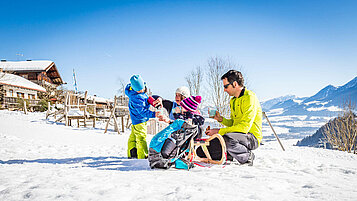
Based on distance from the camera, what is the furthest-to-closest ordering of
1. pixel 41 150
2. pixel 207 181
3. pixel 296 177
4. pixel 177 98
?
pixel 41 150
pixel 177 98
pixel 296 177
pixel 207 181

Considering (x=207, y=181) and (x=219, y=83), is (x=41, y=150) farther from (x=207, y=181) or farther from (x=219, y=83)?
(x=219, y=83)

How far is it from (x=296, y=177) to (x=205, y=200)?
1.31m

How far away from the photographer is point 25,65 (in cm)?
3125

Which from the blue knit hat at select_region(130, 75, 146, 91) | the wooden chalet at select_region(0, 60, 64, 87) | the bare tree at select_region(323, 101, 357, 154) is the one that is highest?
the wooden chalet at select_region(0, 60, 64, 87)

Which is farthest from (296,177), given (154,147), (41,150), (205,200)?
(41,150)

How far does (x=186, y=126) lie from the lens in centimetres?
268

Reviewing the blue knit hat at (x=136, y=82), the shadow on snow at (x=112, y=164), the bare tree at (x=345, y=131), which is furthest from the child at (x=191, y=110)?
the bare tree at (x=345, y=131)

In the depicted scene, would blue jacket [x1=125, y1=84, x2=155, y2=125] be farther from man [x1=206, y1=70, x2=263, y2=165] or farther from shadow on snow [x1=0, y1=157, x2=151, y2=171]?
man [x1=206, y1=70, x2=263, y2=165]

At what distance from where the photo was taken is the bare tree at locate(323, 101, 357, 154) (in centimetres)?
1008

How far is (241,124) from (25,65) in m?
37.7

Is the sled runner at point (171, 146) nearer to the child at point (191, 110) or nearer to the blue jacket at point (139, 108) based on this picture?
the child at point (191, 110)

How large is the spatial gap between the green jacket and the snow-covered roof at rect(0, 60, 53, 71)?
3407cm

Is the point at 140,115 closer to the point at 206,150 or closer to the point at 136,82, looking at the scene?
the point at 136,82

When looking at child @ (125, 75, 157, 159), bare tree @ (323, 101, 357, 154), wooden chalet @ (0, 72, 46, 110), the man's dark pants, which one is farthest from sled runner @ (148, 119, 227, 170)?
wooden chalet @ (0, 72, 46, 110)
